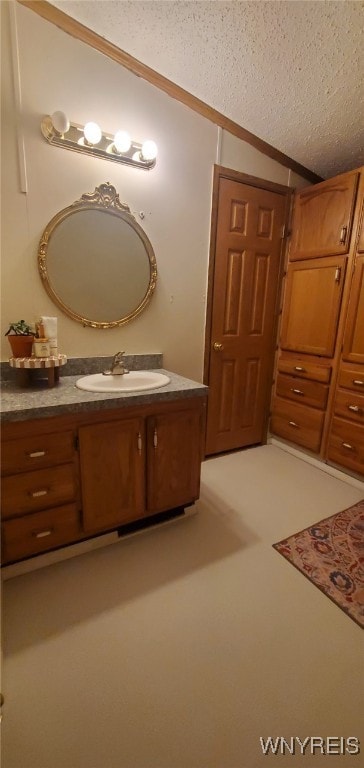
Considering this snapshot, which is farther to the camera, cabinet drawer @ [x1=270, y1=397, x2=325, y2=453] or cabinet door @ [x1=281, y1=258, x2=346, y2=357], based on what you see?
cabinet drawer @ [x1=270, y1=397, x2=325, y2=453]

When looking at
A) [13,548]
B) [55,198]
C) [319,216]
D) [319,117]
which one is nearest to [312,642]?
[13,548]

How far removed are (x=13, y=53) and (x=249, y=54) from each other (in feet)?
3.54

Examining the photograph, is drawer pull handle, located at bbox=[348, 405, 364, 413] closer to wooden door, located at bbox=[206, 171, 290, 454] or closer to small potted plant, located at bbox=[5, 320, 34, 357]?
wooden door, located at bbox=[206, 171, 290, 454]

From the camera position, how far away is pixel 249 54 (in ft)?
4.89

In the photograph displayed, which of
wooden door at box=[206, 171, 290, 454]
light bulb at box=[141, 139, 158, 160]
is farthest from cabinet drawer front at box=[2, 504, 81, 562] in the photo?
light bulb at box=[141, 139, 158, 160]

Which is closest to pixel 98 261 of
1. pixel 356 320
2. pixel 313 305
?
pixel 313 305

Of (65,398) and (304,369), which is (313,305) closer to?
(304,369)

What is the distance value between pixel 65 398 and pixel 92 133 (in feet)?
4.27

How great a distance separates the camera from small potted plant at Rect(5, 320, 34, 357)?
57.4 inches

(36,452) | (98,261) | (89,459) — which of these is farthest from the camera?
(98,261)

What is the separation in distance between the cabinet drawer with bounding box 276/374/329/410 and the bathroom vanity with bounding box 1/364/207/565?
1126mm

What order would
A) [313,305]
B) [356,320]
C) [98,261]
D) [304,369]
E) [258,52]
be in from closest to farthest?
1. [258,52]
2. [98,261]
3. [356,320]
4. [313,305]
5. [304,369]

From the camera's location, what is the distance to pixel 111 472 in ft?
4.74

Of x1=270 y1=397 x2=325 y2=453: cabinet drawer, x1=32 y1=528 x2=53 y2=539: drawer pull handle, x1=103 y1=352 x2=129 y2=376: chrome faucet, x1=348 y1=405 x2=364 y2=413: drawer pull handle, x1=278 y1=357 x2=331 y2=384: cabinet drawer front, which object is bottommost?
x1=32 y1=528 x2=53 y2=539: drawer pull handle
